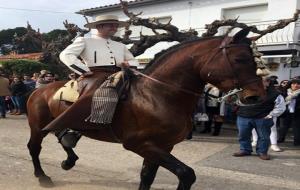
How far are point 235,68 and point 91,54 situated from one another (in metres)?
1.90

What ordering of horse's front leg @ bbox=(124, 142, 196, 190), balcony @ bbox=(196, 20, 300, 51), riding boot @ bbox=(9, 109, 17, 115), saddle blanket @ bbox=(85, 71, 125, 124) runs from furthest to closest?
riding boot @ bbox=(9, 109, 17, 115) → balcony @ bbox=(196, 20, 300, 51) → saddle blanket @ bbox=(85, 71, 125, 124) → horse's front leg @ bbox=(124, 142, 196, 190)

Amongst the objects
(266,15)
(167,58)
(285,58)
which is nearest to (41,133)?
(167,58)

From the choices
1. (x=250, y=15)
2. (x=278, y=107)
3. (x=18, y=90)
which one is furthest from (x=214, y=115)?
(x=18, y=90)

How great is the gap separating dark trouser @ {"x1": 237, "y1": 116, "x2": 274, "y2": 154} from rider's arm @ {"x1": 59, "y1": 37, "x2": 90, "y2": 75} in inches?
181

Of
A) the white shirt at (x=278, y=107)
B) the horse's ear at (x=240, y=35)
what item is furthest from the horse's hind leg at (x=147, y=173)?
the white shirt at (x=278, y=107)

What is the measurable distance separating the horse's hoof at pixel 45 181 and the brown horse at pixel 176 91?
1.47 metres

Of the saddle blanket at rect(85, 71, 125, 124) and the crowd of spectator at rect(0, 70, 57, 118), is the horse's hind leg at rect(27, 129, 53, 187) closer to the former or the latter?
the saddle blanket at rect(85, 71, 125, 124)

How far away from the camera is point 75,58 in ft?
15.9

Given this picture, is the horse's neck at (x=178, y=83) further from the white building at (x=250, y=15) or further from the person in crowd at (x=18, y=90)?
the person in crowd at (x=18, y=90)

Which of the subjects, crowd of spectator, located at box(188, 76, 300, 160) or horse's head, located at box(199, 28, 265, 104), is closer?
horse's head, located at box(199, 28, 265, 104)

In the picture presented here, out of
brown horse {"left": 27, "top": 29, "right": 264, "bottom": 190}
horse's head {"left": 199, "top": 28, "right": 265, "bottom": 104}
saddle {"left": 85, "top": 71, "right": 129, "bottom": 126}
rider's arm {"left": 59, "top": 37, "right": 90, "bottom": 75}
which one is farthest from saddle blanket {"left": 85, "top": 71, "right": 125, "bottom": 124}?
horse's head {"left": 199, "top": 28, "right": 265, "bottom": 104}

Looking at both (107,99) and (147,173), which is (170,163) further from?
(107,99)

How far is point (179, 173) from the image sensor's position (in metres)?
4.06

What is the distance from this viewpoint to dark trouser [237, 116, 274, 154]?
324 inches
